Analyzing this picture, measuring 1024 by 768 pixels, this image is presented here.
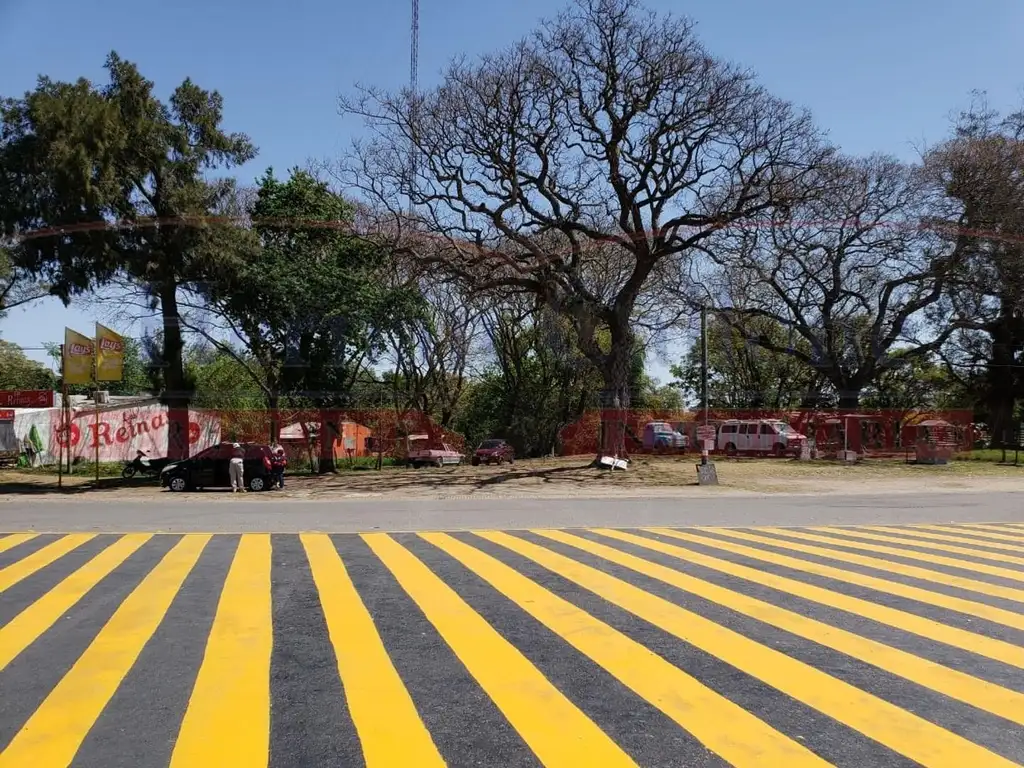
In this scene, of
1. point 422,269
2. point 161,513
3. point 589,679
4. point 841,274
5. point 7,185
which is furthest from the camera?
point 841,274

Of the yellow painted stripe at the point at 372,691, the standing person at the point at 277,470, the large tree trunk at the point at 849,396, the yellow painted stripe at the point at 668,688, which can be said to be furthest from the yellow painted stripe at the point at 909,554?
the large tree trunk at the point at 849,396

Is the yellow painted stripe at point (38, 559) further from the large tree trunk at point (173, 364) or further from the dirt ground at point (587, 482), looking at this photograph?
the large tree trunk at point (173, 364)

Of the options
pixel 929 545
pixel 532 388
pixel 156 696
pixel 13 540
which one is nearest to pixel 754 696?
pixel 156 696

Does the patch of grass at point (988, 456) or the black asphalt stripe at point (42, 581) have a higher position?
the black asphalt stripe at point (42, 581)

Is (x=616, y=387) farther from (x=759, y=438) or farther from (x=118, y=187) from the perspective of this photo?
(x=118, y=187)

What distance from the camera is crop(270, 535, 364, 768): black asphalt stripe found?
3.93 metres

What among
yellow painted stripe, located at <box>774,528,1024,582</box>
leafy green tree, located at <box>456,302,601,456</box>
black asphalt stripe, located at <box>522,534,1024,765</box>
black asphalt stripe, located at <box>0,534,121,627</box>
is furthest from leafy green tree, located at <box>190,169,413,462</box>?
black asphalt stripe, located at <box>522,534,1024,765</box>

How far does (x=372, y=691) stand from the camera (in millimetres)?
4797

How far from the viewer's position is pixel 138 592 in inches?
297

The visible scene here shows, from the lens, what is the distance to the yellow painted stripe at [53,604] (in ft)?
19.3

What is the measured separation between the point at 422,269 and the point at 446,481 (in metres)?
7.57

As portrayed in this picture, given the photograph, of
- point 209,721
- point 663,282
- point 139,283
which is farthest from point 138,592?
point 663,282

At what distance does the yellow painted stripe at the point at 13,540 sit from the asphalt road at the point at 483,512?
1115 mm

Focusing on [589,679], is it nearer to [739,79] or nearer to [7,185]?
[739,79]
